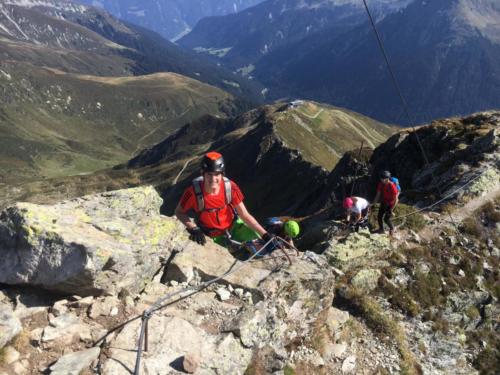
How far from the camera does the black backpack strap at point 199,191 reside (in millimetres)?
14922

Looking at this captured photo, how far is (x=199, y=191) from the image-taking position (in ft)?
49.5

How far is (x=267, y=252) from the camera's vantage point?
1773cm

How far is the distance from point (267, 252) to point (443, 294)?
35.6 feet

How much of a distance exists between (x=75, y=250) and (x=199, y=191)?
4.71 metres

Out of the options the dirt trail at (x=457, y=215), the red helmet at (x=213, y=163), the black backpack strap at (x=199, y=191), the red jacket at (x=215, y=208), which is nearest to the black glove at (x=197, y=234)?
the red jacket at (x=215, y=208)

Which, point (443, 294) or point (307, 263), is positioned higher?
point (307, 263)

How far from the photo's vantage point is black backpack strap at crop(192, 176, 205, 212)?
14.9 metres

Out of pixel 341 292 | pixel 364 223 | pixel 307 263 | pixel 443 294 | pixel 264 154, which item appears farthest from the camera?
pixel 264 154

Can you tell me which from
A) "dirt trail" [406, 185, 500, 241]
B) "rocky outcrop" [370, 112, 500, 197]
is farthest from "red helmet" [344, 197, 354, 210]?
"rocky outcrop" [370, 112, 500, 197]

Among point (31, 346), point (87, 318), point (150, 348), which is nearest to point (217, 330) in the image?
point (150, 348)

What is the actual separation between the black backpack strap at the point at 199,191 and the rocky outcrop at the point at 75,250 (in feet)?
7.77

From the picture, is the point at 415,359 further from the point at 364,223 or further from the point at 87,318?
the point at 87,318

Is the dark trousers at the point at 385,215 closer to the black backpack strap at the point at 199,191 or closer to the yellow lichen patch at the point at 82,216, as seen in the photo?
the black backpack strap at the point at 199,191

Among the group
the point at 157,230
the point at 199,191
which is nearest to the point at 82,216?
the point at 157,230
